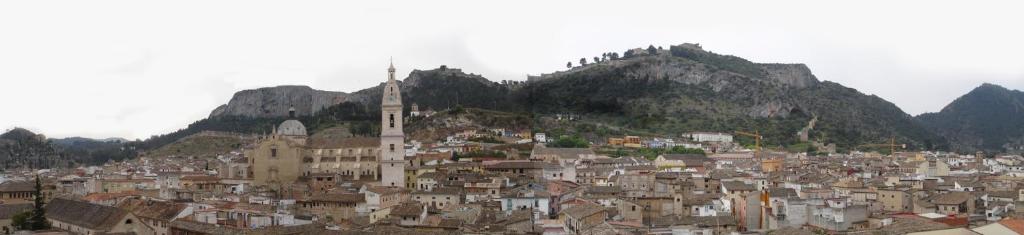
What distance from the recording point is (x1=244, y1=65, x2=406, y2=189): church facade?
1774 inches

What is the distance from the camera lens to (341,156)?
50.7 metres

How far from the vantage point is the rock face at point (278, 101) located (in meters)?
132

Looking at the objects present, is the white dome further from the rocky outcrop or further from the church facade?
the rocky outcrop

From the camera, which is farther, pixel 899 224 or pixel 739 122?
pixel 739 122

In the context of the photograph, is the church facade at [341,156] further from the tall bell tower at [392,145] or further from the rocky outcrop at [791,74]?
the rocky outcrop at [791,74]

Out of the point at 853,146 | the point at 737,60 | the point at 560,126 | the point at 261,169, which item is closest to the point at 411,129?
the point at 560,126

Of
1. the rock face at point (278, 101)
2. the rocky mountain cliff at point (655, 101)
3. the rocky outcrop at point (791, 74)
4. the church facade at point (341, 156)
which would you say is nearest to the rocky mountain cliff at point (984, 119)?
the rocky mountain cliff at point (655, 101)

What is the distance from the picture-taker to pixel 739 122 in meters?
97.9

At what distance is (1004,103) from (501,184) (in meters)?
137

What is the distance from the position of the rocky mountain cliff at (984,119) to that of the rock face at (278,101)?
84.5 meters

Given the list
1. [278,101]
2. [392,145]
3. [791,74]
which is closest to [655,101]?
[791,74]

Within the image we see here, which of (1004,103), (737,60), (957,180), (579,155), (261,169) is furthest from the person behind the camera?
(1004,103)

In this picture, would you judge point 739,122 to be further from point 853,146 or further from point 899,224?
point 899,224

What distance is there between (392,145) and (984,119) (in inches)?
5060
